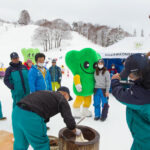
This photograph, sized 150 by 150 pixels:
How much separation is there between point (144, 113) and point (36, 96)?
1180 mm

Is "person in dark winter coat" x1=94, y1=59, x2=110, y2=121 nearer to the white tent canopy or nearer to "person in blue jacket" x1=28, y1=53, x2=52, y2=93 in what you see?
"person in blue jacket" x1=28, y1=53, x2=52, y2=93

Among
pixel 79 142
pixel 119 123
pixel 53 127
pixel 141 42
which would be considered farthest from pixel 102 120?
pixel 141 42

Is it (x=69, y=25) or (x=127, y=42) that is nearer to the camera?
(x=127, y=42)

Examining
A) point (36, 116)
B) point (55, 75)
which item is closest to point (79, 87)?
point (55, 75)

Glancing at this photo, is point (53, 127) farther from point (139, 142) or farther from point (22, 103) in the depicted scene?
point (139, 142)

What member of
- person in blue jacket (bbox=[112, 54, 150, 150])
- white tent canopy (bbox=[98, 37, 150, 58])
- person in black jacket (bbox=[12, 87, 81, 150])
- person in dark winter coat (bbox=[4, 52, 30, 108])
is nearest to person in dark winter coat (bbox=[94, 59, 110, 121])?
person in dark winter coat (bbox=[4, 52, 30, 108])

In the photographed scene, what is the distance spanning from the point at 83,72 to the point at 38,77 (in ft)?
4.26

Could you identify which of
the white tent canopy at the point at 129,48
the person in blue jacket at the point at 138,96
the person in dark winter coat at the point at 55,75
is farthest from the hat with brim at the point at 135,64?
the white tent canopy at the point at 129,48

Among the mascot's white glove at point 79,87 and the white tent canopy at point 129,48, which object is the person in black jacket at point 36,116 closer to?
the mascot's white glove at point 79,87

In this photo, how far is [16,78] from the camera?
10.9ft

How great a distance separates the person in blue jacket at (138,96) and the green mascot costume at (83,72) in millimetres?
2426

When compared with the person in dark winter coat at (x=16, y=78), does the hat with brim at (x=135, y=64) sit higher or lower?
higher

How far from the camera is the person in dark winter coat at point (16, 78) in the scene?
3.31 m

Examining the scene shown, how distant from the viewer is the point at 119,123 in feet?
12.6
